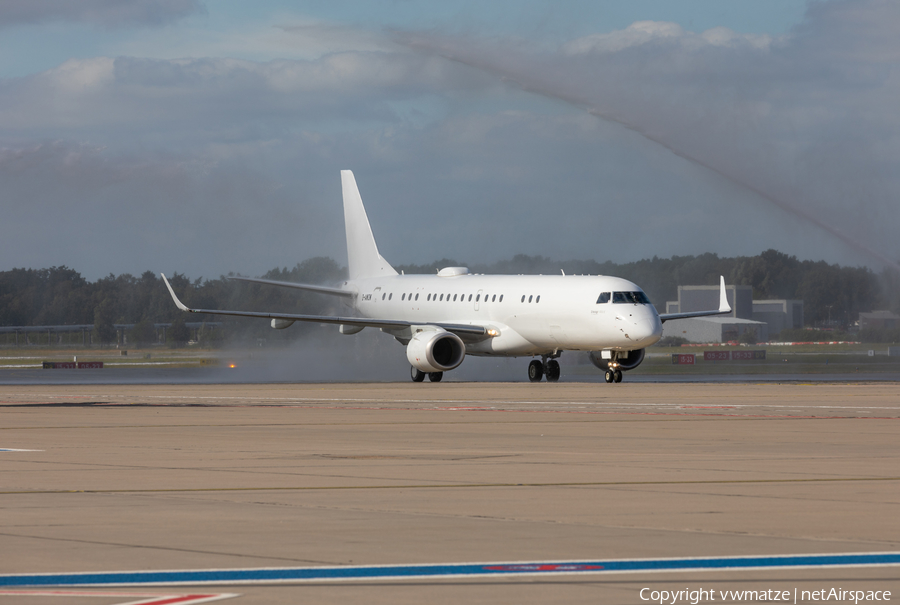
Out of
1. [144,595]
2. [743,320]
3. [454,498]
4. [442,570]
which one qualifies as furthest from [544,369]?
[743,320]

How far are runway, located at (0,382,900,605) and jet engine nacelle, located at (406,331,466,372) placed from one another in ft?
72.0

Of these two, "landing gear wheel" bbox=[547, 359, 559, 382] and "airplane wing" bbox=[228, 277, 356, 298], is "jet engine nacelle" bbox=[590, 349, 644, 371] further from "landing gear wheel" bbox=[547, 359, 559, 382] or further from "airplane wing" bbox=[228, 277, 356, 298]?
"airplane wing" bbox=[228, 277, 356, 298]

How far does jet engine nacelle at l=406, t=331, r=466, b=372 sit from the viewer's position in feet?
172

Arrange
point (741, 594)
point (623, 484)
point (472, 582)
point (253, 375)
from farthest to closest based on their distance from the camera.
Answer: point (253, 375) → point (623, 484) → point (472, 582) → point (741, 594)

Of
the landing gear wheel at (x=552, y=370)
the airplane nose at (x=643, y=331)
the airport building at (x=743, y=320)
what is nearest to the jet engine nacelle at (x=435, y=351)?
the landing gear wheel at (x=552, y=370)

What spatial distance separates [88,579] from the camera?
30.5 ft

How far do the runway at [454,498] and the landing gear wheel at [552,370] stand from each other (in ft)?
82.4

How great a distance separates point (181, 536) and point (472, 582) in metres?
3.46

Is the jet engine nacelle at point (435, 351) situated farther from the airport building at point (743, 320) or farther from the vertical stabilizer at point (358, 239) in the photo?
the airport building at point (743, 320)

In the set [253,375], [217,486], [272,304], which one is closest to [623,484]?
[217,486]

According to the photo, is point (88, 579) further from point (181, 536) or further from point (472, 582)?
point (472, 582)

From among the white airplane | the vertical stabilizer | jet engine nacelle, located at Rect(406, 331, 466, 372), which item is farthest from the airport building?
jet engine nacelle, located at Rect(406, 331, 466, 372)

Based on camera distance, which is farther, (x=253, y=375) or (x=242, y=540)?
(x=253, y=375)

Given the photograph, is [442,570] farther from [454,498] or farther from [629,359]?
[629,359]
